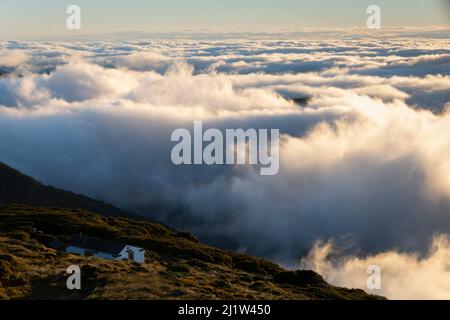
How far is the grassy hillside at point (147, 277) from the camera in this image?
2595 centimetres

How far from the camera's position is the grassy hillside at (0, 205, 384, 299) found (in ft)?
85.1

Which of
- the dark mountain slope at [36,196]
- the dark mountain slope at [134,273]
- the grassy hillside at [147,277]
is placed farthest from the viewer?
the dark mountain slope at [36,196]

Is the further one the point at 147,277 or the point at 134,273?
the point at 134,273

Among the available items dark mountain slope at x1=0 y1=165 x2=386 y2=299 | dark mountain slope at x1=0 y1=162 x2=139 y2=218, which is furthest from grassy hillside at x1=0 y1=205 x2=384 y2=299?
dark mountain slope at x1=0 y1=162 x2=139 y2=218

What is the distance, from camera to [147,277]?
29.3 m

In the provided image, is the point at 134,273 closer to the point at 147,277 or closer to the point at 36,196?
the point at 147,277

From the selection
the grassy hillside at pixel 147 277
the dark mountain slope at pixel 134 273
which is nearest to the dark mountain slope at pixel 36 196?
the dark mountain slope at pixel 134 273

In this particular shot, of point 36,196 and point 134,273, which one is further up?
point 134,273

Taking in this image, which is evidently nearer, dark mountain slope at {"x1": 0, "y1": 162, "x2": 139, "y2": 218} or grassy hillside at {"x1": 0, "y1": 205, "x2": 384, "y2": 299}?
grassy hillside at {"x1": 0, "y1": 205, "x2": 384, "y2": 299}

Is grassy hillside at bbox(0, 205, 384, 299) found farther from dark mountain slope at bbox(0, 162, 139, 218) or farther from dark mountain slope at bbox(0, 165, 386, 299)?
dark mountain slope at bbox(0, 162, 139, 218)

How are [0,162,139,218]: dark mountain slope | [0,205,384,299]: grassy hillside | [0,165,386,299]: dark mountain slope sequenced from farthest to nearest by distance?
[0,162,139,218]: dark mountain slope < [0,165,386,299]: dark mountain slope < [0,205,384,299]: grassy hillside

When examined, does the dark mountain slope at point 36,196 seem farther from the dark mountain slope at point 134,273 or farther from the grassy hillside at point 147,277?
the grassy hillside at point 147,277

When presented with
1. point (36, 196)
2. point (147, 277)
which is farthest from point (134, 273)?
point (36, 196)
